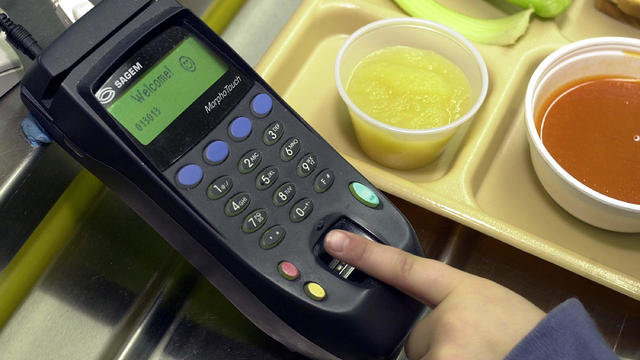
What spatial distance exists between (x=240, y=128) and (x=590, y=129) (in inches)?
14.1

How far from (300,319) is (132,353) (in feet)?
0.68

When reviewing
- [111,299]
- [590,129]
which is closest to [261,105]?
[111,299]

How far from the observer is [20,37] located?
502mm

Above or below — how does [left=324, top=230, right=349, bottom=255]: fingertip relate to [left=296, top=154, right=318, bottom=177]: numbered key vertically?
below

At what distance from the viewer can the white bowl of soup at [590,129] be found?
0.59 metres

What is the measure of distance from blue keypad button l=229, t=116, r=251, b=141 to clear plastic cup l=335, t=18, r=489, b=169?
16 cm

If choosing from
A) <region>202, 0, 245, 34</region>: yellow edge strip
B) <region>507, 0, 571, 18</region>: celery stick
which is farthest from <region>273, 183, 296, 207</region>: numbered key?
<region>507, 0, 571, 18</region>: celery stick

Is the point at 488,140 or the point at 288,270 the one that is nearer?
the point at 288,270

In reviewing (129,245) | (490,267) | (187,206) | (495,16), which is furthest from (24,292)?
(495,16)

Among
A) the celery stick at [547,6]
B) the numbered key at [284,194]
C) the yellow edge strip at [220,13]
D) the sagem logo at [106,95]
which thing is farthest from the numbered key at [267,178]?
the celery stick at [547,6]

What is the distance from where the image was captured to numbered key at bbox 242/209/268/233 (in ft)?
1.51

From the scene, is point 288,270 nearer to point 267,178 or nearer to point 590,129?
point 267,178

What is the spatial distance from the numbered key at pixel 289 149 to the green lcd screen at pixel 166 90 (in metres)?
→ 0.07

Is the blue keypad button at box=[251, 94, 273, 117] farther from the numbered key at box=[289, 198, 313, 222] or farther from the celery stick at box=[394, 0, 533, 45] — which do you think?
the celery stick at box=[394, 0, 533, 45]
